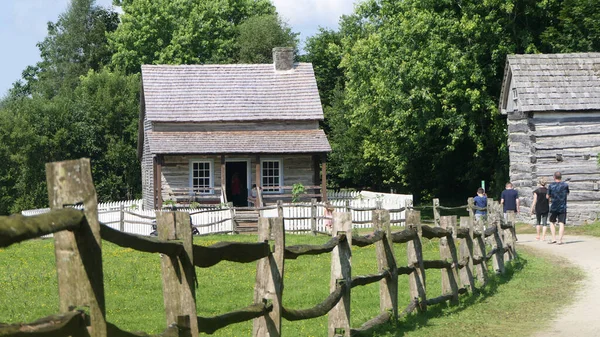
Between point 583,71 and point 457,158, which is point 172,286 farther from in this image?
point 457,158

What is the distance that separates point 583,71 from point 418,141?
33.0 ft

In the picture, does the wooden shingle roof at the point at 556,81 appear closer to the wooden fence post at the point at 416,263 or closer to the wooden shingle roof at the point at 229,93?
the wooden shingle roof at the point at 229,93

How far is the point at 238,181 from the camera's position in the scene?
40.8m

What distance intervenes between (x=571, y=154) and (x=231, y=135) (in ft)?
50.3

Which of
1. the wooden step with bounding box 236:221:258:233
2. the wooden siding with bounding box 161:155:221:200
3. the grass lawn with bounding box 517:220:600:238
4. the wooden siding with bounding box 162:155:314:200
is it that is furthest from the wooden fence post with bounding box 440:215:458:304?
the wooden siding with bounding box 161:155:221:200

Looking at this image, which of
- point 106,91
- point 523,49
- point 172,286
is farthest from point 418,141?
point 172,286

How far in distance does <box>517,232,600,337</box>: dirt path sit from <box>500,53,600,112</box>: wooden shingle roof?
7.24 metres

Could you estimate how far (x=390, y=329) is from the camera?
1054cm

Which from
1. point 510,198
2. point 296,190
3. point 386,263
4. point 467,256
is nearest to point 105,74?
point 296,190

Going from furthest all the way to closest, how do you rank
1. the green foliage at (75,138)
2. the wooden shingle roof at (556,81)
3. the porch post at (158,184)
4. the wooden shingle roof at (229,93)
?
the green foliage at (75,138)
the wooden shingle roof at (229,93)
the porch post at (158,184)
the wooden shingle roof at (556,81)

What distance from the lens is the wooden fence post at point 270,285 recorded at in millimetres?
8133

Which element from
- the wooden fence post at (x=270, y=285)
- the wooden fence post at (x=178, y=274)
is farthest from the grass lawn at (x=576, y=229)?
the wooden fence post at (x=178, y=274)

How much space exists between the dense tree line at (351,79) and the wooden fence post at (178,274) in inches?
1228

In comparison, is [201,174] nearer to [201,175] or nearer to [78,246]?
[201,175]
